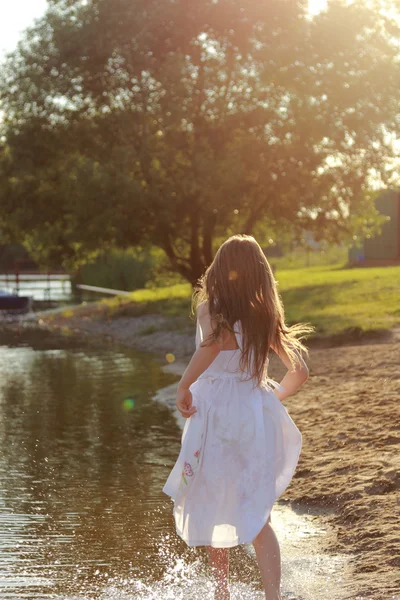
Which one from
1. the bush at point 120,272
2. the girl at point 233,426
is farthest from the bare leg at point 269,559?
the bush at point 120,272

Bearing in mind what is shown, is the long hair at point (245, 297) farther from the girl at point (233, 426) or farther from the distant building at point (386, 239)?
the distant building at point (386, 239)

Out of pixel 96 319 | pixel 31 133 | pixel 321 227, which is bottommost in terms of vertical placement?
pixel 96 319

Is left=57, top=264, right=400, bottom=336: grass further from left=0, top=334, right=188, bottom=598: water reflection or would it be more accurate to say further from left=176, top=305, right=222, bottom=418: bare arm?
left=176, top=305, right=222, bottom=418: bare arm

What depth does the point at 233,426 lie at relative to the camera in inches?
176

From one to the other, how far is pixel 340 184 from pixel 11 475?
2054 centimetres

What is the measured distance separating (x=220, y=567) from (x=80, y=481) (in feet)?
12.2

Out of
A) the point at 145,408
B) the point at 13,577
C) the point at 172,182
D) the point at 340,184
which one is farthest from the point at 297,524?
the point at 340,184

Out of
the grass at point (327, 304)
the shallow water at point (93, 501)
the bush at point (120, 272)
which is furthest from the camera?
the bush at point (120, 272)

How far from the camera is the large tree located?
24.9m

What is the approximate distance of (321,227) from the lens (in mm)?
28250

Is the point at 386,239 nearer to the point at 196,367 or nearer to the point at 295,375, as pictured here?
the point at 295,375

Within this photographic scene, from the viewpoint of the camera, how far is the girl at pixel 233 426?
4.46 metres

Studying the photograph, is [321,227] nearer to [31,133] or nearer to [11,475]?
[31,133]

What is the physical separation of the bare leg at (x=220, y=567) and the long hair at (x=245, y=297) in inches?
34.7
